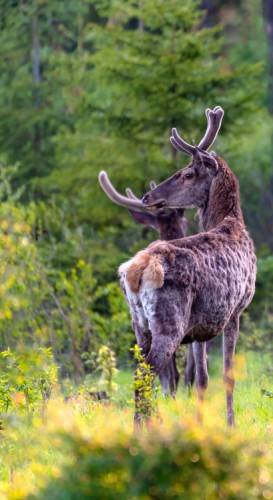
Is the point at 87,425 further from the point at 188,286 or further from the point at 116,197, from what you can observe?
the point at 116,197

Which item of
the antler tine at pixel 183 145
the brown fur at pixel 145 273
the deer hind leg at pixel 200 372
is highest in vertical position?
the antler tine at pixel 183 145

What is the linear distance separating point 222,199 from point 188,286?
1.74m

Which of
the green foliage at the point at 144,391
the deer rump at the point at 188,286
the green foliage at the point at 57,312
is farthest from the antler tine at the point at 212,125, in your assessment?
the green foliage at the point at 57,312

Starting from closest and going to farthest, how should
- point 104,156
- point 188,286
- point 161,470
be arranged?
point 161,470, point 188,286, point 104,156

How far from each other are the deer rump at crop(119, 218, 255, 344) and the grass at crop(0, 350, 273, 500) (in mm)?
525

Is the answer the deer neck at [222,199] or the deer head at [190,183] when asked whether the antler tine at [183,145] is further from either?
the deer neck at [222,199]

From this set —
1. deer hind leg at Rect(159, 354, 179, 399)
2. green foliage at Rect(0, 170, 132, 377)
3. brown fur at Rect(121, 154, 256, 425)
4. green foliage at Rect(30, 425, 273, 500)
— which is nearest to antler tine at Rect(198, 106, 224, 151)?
brown fur at Rect(121, 154, 256, 425)

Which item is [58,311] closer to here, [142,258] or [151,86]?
[151,86]

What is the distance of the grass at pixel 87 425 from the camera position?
4.60m

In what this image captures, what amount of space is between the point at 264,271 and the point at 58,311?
9.57 ft

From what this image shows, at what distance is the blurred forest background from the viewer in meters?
12.9

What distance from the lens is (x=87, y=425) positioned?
6.54 metres

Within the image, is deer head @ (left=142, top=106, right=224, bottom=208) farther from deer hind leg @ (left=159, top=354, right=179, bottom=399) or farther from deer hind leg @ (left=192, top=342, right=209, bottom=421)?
deer hind leg @ (left=159, top=354, right=179, bottom=399)

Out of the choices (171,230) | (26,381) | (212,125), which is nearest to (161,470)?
(26,381)
